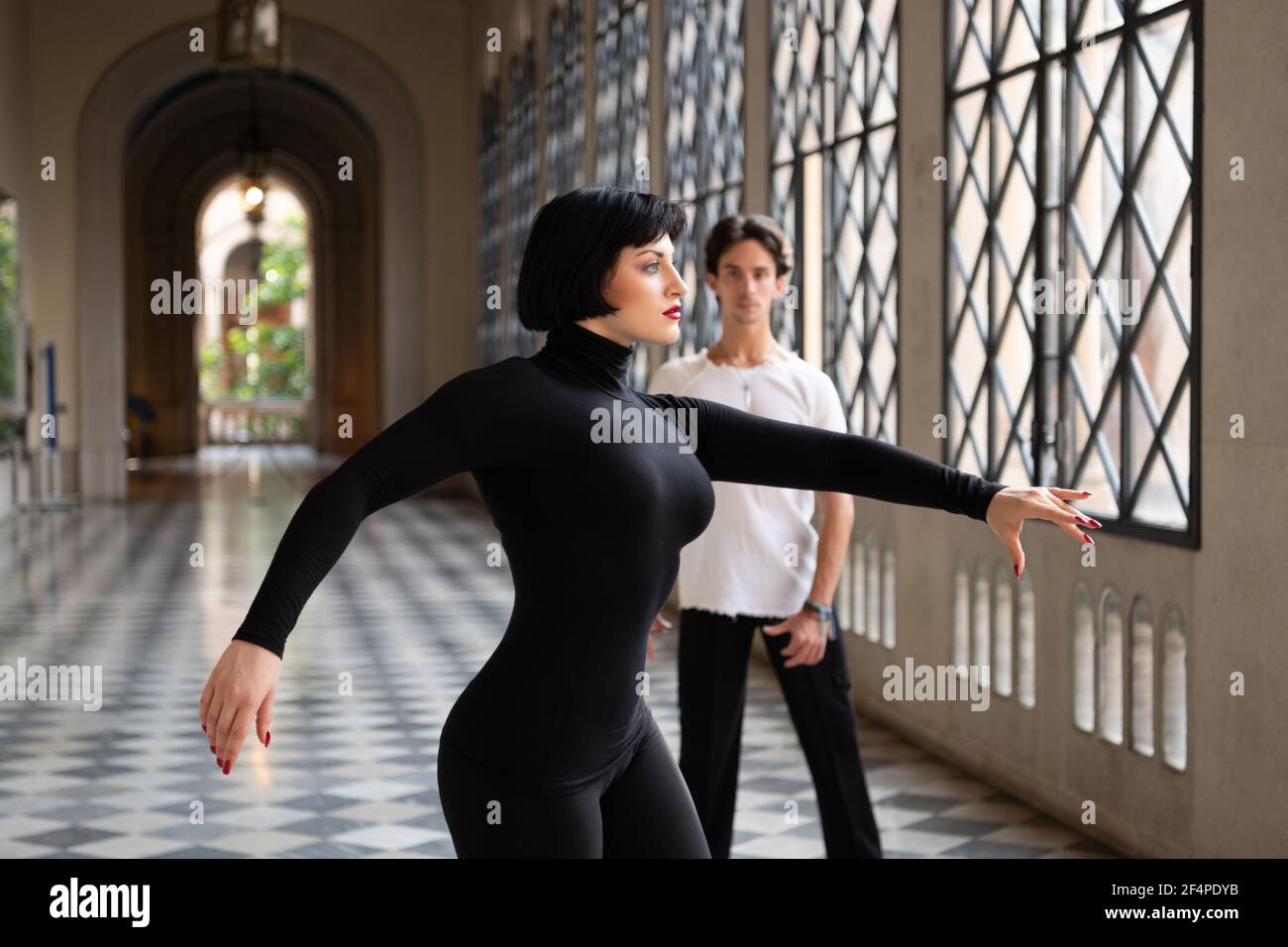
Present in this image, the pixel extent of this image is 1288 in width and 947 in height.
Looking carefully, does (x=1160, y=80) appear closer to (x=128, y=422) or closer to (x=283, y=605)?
(x=283, y=605)

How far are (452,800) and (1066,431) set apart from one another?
3.93 metres

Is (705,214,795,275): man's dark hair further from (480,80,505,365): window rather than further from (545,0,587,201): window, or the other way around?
(480,80,505,365): window

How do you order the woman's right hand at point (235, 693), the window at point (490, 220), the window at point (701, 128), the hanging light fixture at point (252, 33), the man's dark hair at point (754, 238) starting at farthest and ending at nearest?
1. the window at point (490, 220)
2. the hanging light fixture at point (252, 33)
3. the window at point (701, 128)
4. the man's dark hair at point (754, 238)
5. the woman's right hand at point (235, 693)

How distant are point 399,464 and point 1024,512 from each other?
96cm

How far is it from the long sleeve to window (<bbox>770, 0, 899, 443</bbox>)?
4.90m

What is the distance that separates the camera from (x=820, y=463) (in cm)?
262

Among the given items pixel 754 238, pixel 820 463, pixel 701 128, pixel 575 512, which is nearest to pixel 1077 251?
pixel 754 238

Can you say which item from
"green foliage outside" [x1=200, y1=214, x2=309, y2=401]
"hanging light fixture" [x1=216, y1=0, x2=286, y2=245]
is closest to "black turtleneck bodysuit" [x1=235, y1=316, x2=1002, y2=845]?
"hanging light fixture" [x1=216, y1=0, x2=286, y2=245]

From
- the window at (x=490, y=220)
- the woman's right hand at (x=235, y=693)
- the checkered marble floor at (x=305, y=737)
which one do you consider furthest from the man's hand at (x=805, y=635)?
the window at (x=490, y=220)

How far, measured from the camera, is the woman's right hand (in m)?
2.03

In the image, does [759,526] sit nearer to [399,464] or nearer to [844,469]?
[844,469]

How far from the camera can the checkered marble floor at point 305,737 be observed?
18.2ft

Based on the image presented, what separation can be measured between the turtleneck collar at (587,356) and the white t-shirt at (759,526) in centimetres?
176

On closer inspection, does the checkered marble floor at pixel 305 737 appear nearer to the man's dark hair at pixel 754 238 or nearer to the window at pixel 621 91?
the man's dark hair at pixel 754 238
